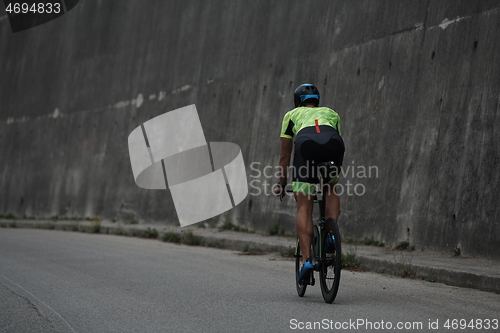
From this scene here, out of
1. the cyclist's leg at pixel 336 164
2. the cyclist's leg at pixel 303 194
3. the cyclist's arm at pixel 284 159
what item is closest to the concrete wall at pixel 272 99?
the cyclist's leg at pixel 336 164

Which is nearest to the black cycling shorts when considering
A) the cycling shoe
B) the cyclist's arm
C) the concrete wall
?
the cyclist's arm

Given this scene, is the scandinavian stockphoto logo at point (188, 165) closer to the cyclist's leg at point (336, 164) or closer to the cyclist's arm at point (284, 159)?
the cyclist's arm at point (284, 159)

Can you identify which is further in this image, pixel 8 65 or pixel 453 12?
pixel 8 65

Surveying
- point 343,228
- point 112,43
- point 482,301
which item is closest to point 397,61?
point 343,228

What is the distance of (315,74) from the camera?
1240 centimetres

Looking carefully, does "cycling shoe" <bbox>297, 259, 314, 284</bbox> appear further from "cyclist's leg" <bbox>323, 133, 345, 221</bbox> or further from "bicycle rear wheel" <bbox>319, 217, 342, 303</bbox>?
"cyclist's leg" <bbox>323, 133, 345, 221</bbox>

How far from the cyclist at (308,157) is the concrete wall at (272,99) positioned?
308 cm

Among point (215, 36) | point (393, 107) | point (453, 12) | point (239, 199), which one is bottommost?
point (239, 199)

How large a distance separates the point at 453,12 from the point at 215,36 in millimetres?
7538

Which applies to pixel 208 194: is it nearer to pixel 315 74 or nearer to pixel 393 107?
pixel 315 74

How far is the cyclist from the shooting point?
5.79 m

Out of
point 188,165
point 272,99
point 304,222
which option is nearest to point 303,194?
point 304,222

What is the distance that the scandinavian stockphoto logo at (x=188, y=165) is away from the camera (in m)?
14.3

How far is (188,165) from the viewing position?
15719 millimetres
